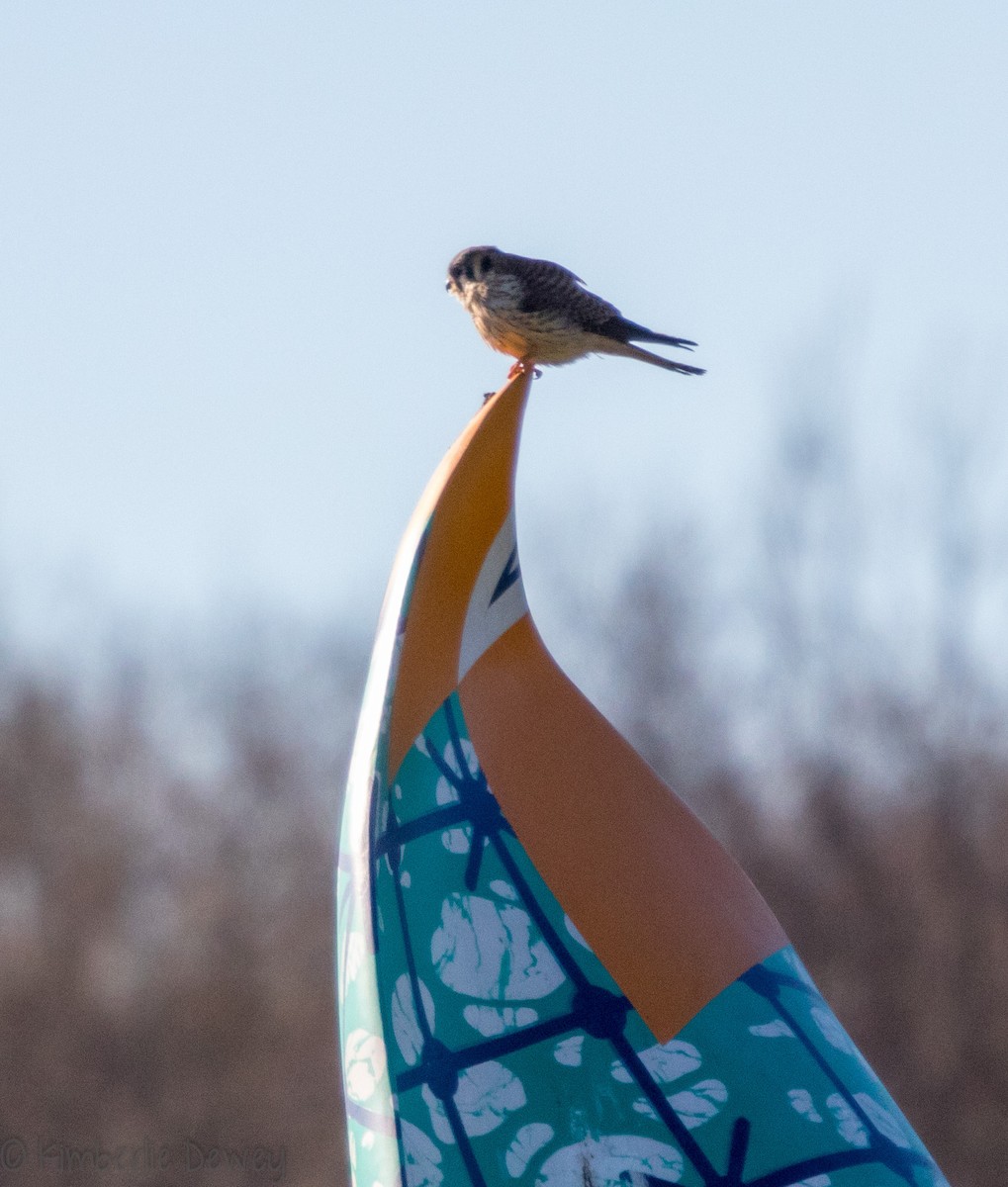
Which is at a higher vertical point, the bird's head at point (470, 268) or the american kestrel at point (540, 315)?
the bird's head at point (470, 268)

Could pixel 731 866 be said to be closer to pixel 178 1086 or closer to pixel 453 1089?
pixel 453 1089

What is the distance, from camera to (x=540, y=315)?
13.5ft

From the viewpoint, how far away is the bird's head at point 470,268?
4.28 metres

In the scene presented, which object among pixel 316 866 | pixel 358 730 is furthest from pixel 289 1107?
pixel 358 730

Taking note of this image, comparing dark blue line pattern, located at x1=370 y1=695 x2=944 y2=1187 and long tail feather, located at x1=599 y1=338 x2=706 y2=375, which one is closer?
dark blue line pattern, located at x1=370 y1=695 x2=944 y2=1187

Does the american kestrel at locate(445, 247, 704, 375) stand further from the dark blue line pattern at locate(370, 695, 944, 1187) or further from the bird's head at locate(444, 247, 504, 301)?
the dark blue line pattern at locate(370, 695, 944, 1187)

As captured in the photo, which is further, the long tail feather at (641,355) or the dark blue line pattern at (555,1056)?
the long tail feather at (641,355)

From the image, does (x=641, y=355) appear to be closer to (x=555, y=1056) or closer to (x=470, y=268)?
(x=470, y=268)

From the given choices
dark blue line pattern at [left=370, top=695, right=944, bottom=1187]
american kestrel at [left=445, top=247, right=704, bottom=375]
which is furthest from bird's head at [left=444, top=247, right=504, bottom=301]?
dark blue line pattern at [left=370, top=695, right=944, bottom=1187]

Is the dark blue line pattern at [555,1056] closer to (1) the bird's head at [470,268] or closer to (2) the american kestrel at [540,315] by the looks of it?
(2) the american kestrel at [540,315]

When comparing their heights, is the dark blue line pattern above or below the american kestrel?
below

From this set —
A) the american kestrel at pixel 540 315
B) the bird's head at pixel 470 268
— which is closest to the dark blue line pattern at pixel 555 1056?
the american kestrel at pixel 540 315

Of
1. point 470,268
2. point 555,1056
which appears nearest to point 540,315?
point 470,268

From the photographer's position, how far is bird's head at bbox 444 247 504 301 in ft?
14.0
